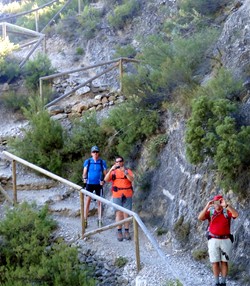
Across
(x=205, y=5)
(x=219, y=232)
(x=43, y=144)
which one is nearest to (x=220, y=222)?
(x=219, y=232)

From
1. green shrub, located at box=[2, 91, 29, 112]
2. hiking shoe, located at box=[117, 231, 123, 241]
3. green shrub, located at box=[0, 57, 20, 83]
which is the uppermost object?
green shrub, located at box=[0, 57, 20, 83]

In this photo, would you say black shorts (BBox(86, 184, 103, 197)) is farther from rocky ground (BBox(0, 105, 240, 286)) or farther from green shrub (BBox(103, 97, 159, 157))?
green shrub (BBox(103, 97, 159, 157))

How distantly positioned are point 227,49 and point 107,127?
3.16m

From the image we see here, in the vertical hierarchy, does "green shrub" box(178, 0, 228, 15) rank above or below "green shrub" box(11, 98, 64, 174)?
above

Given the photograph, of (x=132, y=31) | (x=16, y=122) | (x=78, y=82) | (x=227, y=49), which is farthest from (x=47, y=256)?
(x=132, y=31)

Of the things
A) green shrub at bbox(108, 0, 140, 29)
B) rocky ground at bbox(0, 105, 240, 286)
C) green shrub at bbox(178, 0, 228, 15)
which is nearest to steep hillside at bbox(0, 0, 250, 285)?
green shrub at bbox(178, 0, 228, 15)

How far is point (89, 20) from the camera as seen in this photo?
2009 cm

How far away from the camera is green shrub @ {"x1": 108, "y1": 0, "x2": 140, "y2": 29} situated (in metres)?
19.5

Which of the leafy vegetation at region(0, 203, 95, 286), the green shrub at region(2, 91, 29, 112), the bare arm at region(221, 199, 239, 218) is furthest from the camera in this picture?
the green shrub at region(2, 91, 29, 112)

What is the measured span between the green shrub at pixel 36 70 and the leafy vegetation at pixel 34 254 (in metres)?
6.93

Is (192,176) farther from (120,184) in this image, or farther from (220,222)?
(220,222)

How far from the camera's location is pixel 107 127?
13.2 m

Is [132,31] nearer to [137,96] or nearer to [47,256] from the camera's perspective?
[137,96]

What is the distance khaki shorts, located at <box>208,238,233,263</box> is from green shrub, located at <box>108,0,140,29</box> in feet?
41.4
